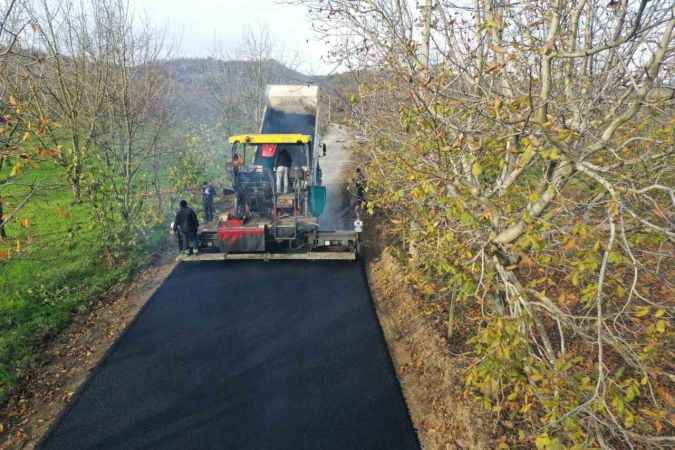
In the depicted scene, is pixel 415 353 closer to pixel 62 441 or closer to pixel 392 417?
pixel 392 417

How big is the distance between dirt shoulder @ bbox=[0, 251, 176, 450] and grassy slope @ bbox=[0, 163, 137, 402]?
23 centimetres

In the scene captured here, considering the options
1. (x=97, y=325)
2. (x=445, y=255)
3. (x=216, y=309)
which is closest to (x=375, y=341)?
(x=445, y=255)

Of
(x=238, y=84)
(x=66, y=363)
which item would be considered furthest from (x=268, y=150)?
(x=238, y=84)

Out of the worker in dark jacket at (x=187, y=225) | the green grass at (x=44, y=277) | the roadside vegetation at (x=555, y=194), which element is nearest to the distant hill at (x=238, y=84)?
the green grass at (x=44, y=277)

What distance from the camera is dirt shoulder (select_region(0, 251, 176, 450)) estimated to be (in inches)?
211

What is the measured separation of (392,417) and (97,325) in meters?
5.50

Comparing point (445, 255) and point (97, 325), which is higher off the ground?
point (445, 255)

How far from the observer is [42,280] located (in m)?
8.94

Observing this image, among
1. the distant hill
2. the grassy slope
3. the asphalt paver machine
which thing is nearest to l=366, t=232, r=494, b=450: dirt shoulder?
the asphalt paver machine

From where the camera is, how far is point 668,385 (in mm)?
5883

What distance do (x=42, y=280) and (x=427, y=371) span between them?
26.0ft

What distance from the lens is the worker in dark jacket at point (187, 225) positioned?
10227 mm

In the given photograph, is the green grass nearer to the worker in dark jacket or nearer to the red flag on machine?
the worker in dark jacket

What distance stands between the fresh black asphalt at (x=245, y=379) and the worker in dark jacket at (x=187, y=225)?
1.79m
